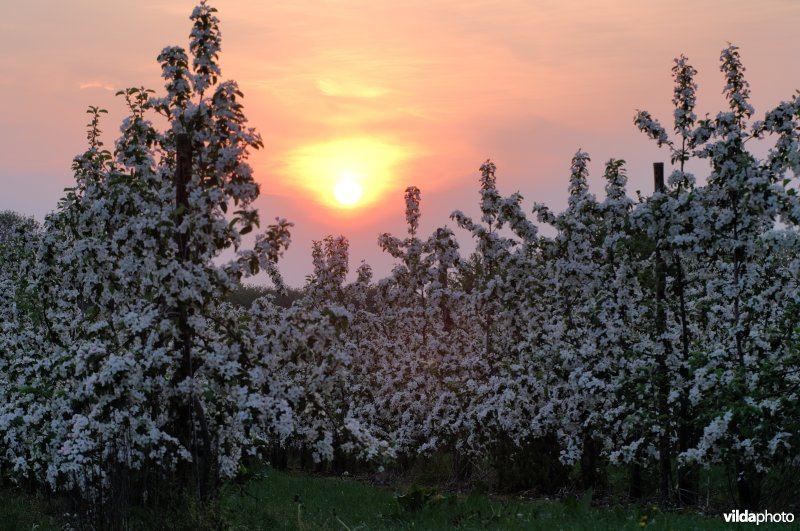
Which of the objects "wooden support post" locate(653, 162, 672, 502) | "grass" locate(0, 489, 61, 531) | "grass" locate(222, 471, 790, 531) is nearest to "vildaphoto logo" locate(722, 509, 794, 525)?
"grass" locate(222, 471, 790, 531)

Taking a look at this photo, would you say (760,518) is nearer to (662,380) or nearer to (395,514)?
(662,380)

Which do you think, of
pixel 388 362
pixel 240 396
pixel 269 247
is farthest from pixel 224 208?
pixel 388 362

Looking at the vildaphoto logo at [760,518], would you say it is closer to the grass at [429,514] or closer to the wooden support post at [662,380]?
the grass at [429,514]

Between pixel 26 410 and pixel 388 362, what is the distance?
12.7m

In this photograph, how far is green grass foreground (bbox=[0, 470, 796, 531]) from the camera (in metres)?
12.0

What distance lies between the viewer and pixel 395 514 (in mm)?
15203

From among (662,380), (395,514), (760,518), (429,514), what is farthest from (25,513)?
(760,518)

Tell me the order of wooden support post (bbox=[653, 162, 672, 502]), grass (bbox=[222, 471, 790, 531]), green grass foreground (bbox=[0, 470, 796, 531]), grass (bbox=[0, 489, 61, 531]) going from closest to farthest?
green grass foreground (bbox=[0, 470, 796, 531]) → grass (bbox=[222, 471, 790, 531]) → grass (bbox=[0, 489, 61, 531]) → wooden support post (bbox=[653, 162, 672, 502])

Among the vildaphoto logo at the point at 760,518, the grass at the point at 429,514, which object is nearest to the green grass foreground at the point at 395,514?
the grass at the point at 429,514

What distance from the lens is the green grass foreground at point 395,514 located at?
1198cm

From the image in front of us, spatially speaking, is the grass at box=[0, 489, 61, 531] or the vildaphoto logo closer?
the vildaphoto logo

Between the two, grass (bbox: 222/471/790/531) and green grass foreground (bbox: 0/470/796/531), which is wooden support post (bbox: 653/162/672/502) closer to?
grass (bbox: 222/471/790/531)

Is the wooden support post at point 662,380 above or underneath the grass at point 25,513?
above

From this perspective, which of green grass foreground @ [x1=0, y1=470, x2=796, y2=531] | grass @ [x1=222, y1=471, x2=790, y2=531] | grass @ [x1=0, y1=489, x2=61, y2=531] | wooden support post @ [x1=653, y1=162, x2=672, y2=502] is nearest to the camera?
green grass foreground @ [x1=0, y1=470, x2=796, y2=531]
